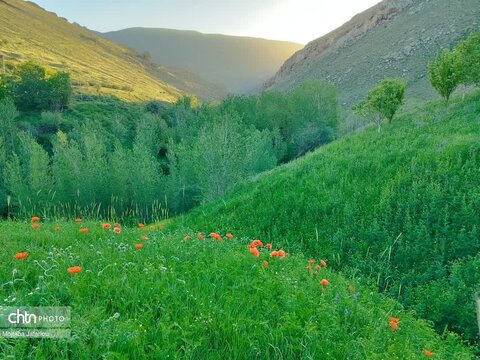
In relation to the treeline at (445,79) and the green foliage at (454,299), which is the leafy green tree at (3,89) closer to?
the treeline at (445,79)

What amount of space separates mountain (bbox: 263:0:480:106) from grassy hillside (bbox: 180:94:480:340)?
4656 centimetres

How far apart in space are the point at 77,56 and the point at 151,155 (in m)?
101

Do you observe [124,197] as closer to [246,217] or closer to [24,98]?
[246,217]

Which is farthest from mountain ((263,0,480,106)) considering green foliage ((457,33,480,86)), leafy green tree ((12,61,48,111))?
leafy green tree ((12,61,48,111))

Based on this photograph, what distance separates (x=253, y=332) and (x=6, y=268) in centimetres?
301

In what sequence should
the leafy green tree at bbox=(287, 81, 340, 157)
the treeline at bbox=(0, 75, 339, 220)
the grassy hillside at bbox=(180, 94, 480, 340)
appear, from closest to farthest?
the grassy hillside at bbox=(180, 94, 480, 340) < the treeline at bbox=(0, 75, 339, 220) < the leafy green tree at bbox=(287, 81, 340, 157)

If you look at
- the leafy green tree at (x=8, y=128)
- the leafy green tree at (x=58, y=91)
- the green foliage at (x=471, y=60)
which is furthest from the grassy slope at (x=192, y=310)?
the leafy green tree at (x=58, y=91)

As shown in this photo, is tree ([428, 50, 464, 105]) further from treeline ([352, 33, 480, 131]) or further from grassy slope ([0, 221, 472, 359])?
grassy slope ([0, 221, 472, 359])

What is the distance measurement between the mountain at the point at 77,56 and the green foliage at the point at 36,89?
16.1m

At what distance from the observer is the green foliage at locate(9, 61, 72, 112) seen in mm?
64312

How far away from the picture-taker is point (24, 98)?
6431cm

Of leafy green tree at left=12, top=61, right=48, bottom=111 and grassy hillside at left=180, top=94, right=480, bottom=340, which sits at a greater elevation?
leafy green tree at left=12, top=61, right=48, bottom=111

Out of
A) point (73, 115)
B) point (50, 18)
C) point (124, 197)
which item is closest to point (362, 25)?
point (73, 115)

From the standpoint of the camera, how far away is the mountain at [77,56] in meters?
94.4
